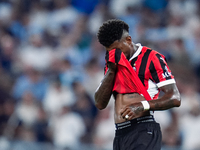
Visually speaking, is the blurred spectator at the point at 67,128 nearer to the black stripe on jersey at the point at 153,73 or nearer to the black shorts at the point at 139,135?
the black shorts at the point at 139,135

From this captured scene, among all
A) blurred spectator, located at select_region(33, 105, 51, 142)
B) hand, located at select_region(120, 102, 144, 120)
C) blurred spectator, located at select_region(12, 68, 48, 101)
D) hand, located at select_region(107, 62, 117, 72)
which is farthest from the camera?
blurred spectator, located at select_region(12, 68, 48, 101)

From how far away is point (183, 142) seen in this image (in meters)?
6.05

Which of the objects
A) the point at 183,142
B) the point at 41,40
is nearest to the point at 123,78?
the point at 183,142

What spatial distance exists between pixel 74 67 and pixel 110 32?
4634 millimetres

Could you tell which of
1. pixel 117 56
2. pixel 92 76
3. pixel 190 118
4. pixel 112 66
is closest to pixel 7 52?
pixel 92 76

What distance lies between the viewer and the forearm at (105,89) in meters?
3.32

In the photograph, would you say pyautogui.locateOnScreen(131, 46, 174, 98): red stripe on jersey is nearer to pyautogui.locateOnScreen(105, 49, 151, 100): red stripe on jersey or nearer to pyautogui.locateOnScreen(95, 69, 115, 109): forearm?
pyautogui.locateOnScreen(105, 49, 151, 100): red stripe on jersey

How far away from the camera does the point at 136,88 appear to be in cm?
321

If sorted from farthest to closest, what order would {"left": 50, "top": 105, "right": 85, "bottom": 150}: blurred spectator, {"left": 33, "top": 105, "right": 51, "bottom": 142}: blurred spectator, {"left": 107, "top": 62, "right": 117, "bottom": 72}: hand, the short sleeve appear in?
{"left": 33, "top": 105, "right": 51, "bottom": 142}: blurred spectator, {"left": 50, "top": 105, "right": 85, "bottom": 150}: blurred spectator, {"left": 107, "top": 62, "right": 117, "bottom": 72}: hand, the short sleeve

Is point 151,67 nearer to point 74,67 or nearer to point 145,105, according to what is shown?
point 145,105

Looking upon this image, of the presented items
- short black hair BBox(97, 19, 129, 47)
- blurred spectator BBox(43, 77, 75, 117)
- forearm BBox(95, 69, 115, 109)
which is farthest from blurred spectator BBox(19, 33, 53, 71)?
short black hair BBox(97, 19, 129, 47)

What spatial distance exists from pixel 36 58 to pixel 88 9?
1913 mm

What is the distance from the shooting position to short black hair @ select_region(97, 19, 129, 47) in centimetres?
326

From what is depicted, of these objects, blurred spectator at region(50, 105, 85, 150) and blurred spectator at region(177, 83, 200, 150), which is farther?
blurred spectator at region(50, 105, 85, 150)
